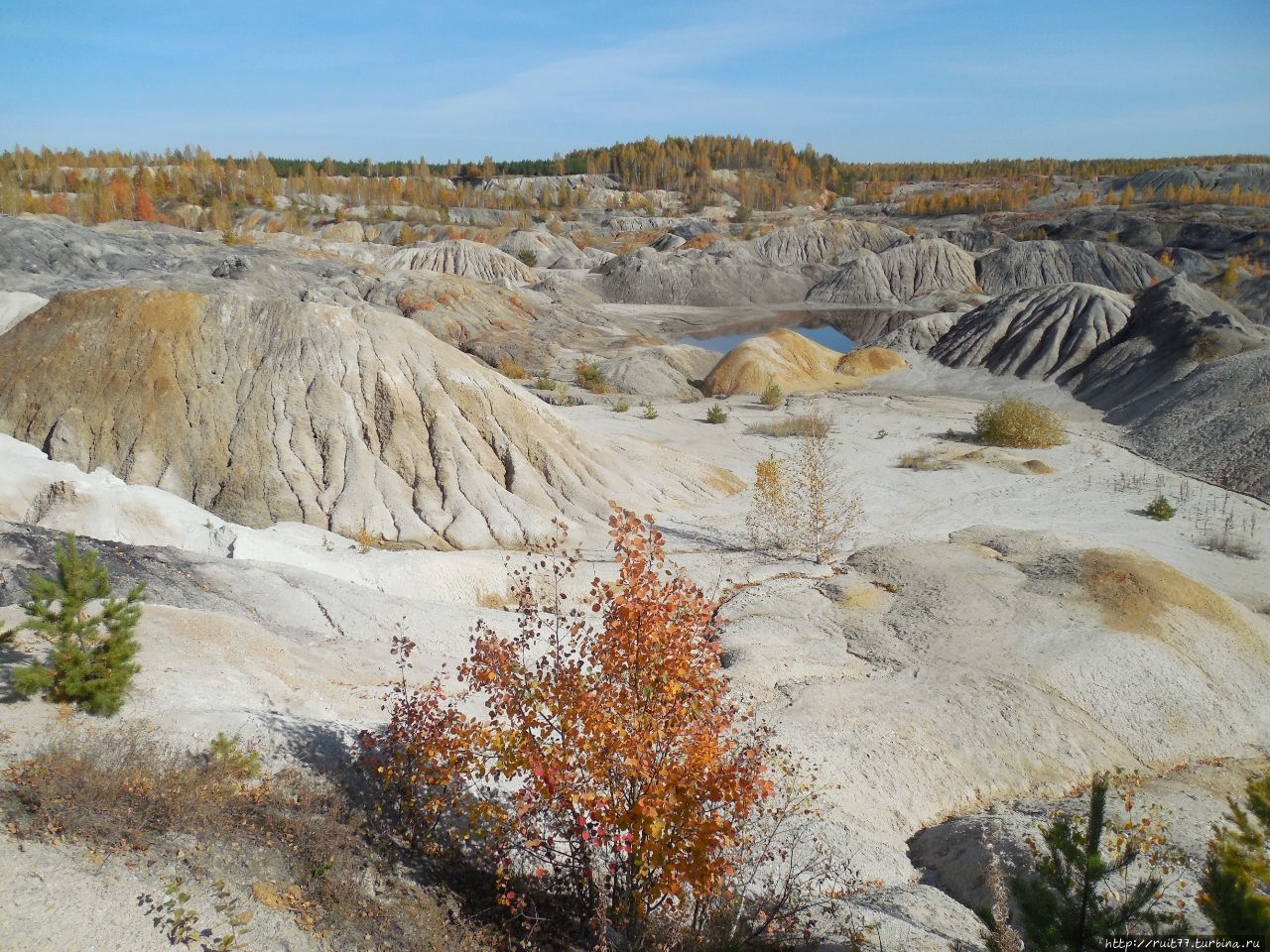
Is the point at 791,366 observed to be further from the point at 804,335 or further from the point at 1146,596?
the point at 1146,596

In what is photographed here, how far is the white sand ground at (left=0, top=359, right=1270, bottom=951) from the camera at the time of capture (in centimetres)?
995

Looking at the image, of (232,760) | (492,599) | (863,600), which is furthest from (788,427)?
(232,760)

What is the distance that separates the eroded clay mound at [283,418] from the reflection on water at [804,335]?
48.5m

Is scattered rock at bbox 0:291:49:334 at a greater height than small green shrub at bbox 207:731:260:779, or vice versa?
scattered rock at bbox 0:291:49:334

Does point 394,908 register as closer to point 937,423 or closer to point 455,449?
point 455,449

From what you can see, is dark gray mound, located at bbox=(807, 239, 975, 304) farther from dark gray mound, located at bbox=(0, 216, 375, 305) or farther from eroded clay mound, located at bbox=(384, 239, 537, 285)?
dark gray mound, located at bbox=(0, 216, 375, 305)

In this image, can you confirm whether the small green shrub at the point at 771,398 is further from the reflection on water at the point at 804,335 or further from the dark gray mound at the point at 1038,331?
the reflection on water at the point at 804,335

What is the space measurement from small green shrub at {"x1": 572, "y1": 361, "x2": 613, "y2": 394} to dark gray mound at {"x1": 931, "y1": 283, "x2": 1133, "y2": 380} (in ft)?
80.0

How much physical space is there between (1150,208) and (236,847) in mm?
123847

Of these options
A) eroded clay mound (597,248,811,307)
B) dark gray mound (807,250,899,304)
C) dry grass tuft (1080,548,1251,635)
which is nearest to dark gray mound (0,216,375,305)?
dry grass tuft (1080,548,1251,635)

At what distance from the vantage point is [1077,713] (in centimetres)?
1407

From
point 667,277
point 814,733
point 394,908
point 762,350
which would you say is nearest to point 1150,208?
point 667,277

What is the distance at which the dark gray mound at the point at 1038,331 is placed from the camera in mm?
49125

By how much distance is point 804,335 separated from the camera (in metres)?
69.8
